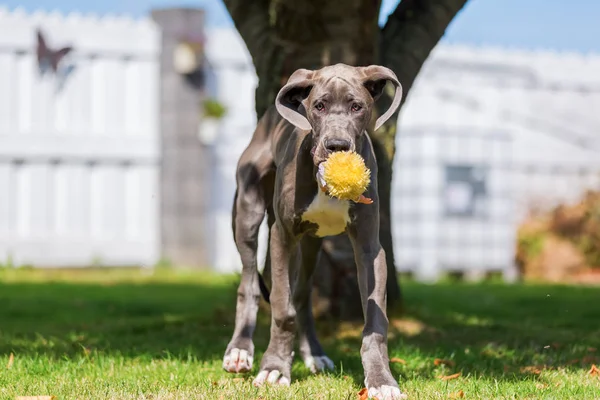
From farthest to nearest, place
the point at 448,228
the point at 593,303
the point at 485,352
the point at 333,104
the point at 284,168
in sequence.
→ the point at 448,228 → the point at 593,303 → the point at 485,352 → the point at 284,168 → the point at 333,104

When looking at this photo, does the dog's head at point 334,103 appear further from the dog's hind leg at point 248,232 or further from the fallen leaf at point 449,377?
the fallen leaf at point 449,377

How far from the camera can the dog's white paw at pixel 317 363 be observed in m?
4.74

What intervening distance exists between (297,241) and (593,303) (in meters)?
5.14

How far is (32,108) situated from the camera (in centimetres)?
1268

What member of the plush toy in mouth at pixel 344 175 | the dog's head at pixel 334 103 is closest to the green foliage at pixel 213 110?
the dog's head at pixel 334 103

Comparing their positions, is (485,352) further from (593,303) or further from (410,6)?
(593,303)

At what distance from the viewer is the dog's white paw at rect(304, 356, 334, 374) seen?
4.74 metres

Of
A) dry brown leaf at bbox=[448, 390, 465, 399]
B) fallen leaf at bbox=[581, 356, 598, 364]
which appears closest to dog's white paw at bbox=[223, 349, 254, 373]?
dry brown leaf at bbox=[448, 390, 465, 399]

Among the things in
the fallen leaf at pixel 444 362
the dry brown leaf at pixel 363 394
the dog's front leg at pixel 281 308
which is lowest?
the fallen leaf at pixel 444 362

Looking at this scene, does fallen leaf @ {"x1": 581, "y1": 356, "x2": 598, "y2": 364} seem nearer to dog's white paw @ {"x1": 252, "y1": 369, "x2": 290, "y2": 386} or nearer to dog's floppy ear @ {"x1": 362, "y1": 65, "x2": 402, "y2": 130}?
dog's white paw @ {"x1": 252, "y1": 369, "x2": 290, "y2": 386}

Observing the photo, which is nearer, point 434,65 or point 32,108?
point 32,108

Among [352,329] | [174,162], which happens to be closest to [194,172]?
[174,162]

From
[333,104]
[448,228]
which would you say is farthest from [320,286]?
[448,228]

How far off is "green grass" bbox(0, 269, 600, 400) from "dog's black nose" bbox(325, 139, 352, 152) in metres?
0.99
